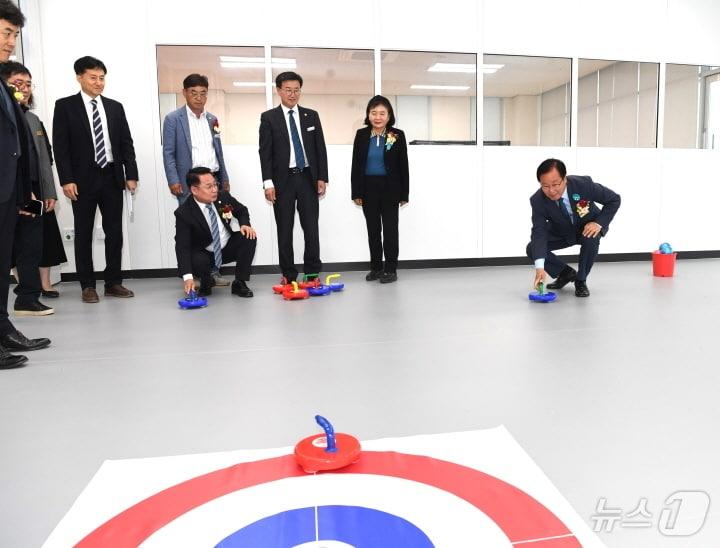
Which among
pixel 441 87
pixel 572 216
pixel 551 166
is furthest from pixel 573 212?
pixel 441 87

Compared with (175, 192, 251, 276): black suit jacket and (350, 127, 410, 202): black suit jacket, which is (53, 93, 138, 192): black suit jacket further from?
(350, 127, 410, 202): black suit jacket

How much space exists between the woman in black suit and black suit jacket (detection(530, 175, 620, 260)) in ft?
3.62

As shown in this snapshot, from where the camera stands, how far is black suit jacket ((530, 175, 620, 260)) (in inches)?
128

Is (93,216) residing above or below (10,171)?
below

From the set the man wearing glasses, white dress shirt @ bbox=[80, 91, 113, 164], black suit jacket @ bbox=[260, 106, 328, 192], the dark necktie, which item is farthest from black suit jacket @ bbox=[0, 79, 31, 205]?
the dark necktie

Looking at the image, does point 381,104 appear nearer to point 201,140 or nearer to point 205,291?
point 201,140

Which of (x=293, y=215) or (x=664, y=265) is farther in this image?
(x=664, y=265)

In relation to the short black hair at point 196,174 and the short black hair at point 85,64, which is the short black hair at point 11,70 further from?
the short black hair at point 196,174

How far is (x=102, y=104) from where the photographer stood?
356 cm

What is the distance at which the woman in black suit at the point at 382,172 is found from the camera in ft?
13.2

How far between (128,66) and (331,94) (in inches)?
82.9

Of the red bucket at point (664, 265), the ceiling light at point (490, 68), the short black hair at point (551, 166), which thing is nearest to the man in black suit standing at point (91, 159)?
the short black hair at point (551, 166)

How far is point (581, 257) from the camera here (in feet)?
A: 11.3

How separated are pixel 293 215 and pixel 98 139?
4.52 feet
